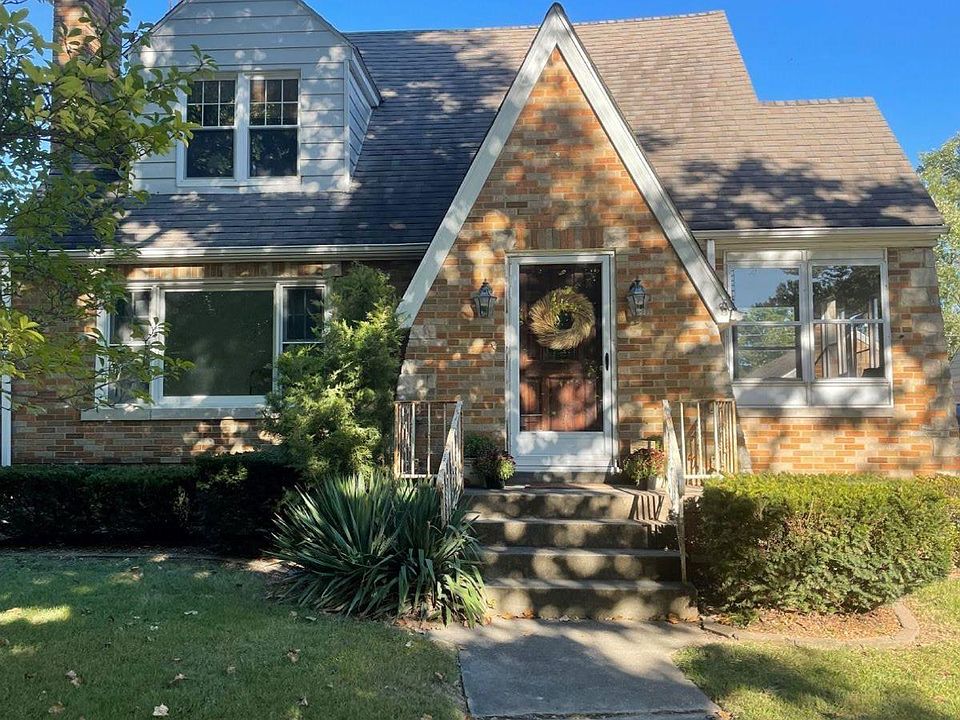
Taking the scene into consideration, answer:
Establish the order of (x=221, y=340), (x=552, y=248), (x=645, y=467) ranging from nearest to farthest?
(x=645, y=467)
(x=552, y=248)
(x=221, y=340)

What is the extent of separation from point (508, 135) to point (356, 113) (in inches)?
152

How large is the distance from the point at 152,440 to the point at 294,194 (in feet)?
13.2

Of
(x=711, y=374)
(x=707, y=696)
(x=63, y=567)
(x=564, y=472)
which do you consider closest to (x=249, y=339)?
(x=63, y=567)

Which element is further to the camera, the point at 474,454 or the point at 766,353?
the point at 766,353

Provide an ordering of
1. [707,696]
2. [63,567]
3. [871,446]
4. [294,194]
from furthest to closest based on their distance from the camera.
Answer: [294,194]
[871,446]
[63,567]
[707,696]

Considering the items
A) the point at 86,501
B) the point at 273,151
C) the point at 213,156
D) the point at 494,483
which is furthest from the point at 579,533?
the point at 213,156

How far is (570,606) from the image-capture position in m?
6.13

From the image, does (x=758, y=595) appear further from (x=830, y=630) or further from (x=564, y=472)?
(x=564, y=472)

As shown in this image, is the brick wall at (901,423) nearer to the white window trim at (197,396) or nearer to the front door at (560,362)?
the front door at (560,362)

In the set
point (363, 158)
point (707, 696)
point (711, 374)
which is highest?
point (363, 158)

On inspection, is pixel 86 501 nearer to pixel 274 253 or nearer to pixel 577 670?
pixel 274 253

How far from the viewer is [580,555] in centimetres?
648

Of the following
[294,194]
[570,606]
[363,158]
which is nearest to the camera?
[570,606]

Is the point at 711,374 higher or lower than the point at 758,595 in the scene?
higher
